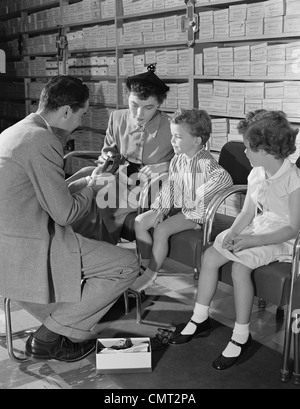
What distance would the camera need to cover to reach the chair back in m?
2.88

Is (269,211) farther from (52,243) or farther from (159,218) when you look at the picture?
(52,243)

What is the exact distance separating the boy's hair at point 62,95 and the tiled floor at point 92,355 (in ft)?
3.57

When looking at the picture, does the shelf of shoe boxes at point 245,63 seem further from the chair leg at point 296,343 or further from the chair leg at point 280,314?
the chair leg at point 296,343

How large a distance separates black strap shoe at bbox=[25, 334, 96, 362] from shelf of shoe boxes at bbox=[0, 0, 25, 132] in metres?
5.13

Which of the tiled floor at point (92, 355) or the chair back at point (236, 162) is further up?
the chair back at point (236, 162)

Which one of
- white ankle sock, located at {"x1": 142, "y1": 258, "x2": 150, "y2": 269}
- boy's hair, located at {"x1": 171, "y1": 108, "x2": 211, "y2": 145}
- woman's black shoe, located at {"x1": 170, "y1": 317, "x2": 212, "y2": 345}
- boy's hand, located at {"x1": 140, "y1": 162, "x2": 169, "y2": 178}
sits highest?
boy's hair, located at {"x1": 171, "y1": 108, "x2": 211, "y2": 145}

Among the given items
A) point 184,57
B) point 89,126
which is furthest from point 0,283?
point 89,126

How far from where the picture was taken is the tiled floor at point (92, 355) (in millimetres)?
2031

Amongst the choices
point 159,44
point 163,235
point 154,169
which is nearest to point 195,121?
point 154,169

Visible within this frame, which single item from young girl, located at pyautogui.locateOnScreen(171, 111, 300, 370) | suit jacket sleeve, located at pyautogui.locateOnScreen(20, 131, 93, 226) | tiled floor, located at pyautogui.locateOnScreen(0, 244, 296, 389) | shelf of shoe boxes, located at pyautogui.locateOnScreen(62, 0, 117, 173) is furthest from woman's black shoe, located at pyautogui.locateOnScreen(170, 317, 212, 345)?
shelf of shoe boxes, located at pyautogui.locateOnScreen(62, 0, 117, 173)

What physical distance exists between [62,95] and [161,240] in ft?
2.82

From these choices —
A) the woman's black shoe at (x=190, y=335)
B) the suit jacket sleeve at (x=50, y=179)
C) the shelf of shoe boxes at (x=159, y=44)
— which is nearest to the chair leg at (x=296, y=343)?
the woman's black shoe at (x=190, y=335)

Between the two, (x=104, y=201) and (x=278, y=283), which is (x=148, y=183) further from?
(x=278, y=283)
